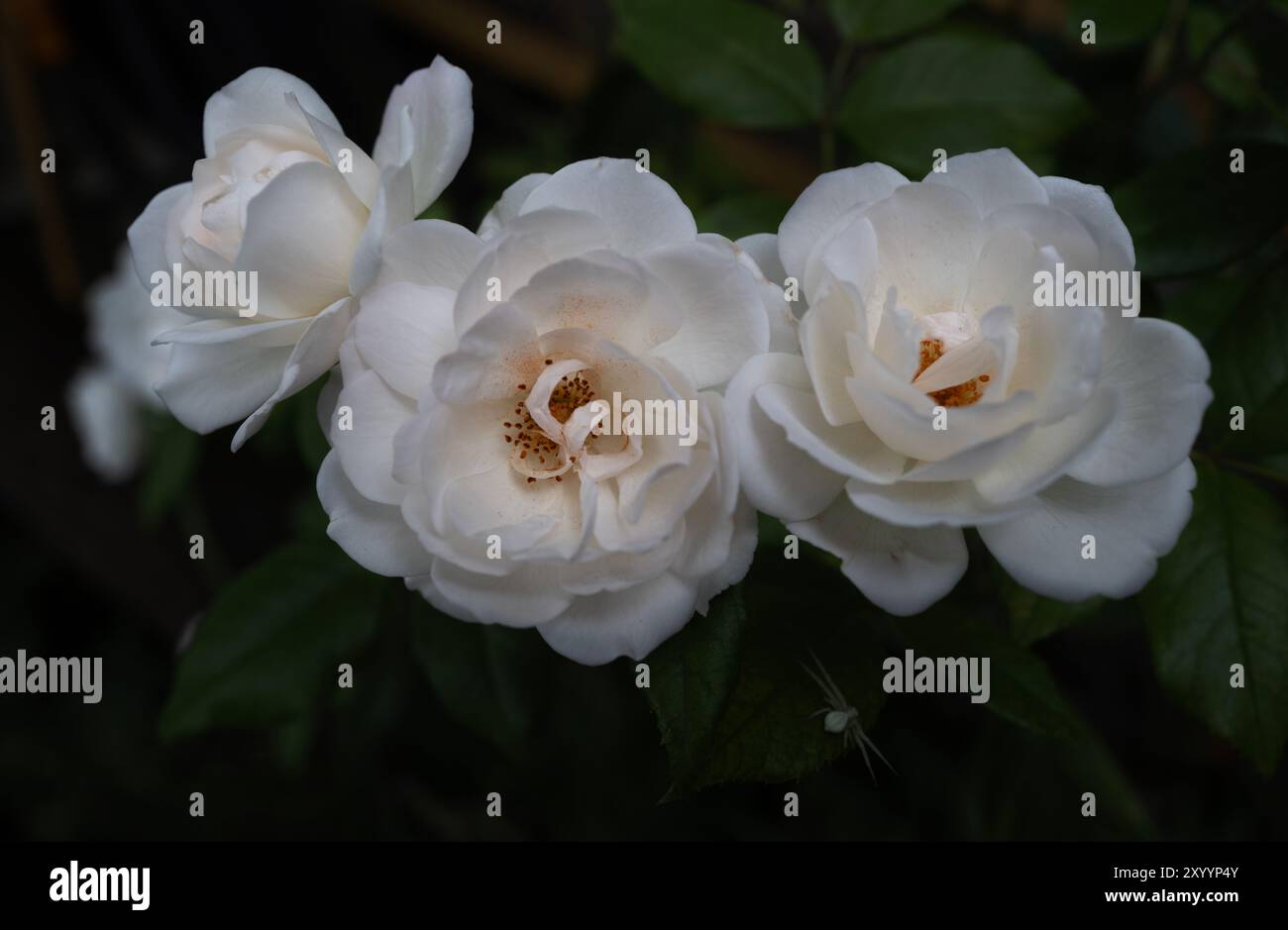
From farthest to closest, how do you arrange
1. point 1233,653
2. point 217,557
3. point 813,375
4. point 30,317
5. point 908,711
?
point 30,317 < point 217,557 < point 908,711 < point 1233,653 < point 813,375

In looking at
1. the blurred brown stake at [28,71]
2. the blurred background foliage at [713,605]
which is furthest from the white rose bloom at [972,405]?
the blurred brown stake at [28,71]

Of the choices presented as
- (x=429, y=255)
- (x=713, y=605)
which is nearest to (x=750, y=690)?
(x=713, y=605)

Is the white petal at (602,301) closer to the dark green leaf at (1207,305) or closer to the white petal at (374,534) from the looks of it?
the white petal at (374,534)

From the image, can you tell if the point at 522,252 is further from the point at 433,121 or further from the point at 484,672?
the point at 484,672
